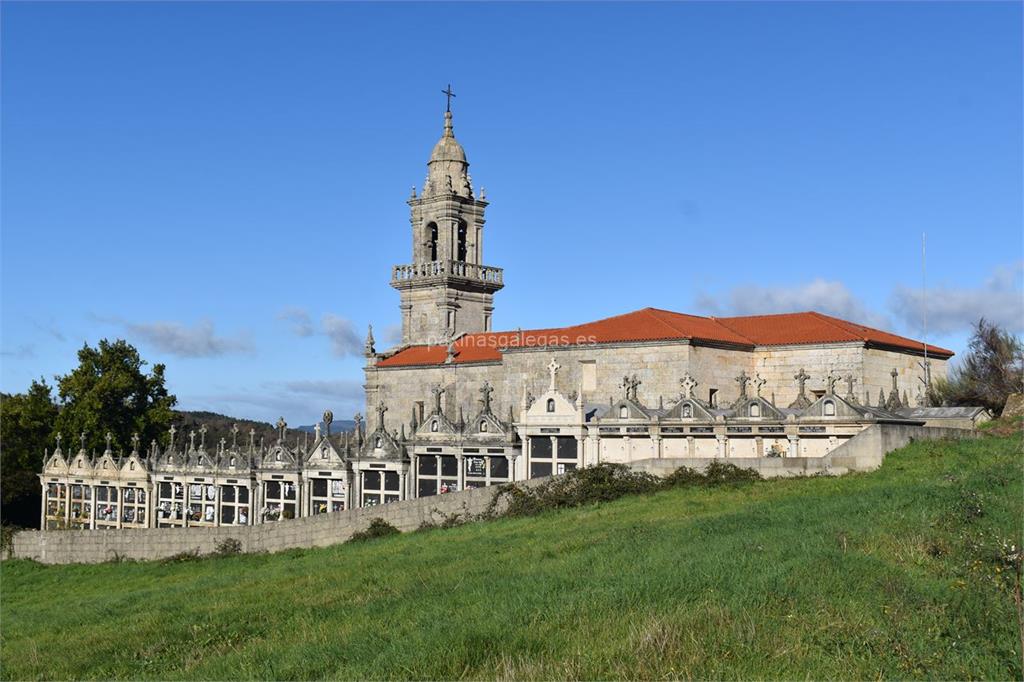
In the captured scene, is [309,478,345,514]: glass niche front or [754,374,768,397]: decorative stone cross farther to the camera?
[754,374,768,397]: decorative stone cross

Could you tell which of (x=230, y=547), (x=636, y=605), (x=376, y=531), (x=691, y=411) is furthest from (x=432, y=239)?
(x=636, y=605)

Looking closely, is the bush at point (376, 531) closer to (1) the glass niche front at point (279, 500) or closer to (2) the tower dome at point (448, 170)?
(1) the glass niche front at point (279, 500)

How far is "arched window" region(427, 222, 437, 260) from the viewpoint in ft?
215

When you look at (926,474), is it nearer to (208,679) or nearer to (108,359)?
(208,679)

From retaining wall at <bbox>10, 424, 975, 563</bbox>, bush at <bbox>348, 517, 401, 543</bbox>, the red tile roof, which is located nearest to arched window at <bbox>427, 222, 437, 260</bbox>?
the red tile roof

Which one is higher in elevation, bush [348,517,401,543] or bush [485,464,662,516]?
bush [485,464,662,516]

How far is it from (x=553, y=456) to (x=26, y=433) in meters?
35.3

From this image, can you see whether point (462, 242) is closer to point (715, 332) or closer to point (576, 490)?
point (715, 332)

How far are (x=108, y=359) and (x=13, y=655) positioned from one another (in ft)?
150

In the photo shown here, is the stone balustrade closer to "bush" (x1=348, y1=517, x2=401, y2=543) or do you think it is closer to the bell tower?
the bell tower

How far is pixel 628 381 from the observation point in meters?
41.7

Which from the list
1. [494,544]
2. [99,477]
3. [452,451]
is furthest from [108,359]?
[494,544]

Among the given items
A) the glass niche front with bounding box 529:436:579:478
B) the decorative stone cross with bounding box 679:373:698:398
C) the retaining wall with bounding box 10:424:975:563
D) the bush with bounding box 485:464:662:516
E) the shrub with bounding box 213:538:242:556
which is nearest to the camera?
the retaining wall with bounding box 10:424:975:563

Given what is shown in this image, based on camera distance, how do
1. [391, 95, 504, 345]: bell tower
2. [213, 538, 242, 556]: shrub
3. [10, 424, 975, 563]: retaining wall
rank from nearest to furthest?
1. [10, 424, 975, 563]: retaining wall
2. [213, 538, 242, 556]: shrub
3. [391, 95, 504, 345]: bell tower
